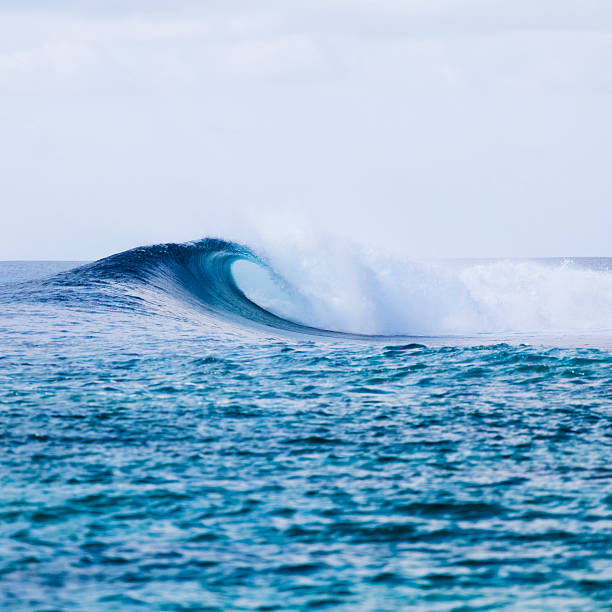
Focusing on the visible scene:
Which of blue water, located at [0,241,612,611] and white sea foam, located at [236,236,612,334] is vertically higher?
white sea foam, located at [236,236,612,334]

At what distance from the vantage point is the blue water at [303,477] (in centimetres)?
501

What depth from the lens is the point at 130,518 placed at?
239 inches

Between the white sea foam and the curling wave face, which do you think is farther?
the white sea foam

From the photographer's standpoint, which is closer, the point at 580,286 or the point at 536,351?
the point at 536,351

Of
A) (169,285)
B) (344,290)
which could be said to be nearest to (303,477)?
(169,285)

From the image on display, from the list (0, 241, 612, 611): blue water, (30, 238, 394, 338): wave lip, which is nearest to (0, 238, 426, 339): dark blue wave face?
(30, 238, 394, 338): wave lip

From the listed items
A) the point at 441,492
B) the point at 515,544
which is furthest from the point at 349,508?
the point at 515,544

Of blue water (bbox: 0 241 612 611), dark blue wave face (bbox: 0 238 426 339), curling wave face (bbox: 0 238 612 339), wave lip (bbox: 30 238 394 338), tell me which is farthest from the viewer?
curling wave face (bbox: 0 238 612 339)

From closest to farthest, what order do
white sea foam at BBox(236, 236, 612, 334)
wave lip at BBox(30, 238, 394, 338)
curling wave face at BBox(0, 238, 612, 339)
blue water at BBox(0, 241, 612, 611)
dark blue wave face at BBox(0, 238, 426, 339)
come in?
1. blue water at BBox(0, 241, 612, 611)
2. dark blue wave face at BBox(0, 238, 426, 339)
3. wave lip at BBox(30, 238, 394, 338)
4. curling wave face at BBox(0, 238, 612, 339)
5. white sea foam at BBox(236, 236, 612, 334)

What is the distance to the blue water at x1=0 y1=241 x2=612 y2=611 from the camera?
5.01m

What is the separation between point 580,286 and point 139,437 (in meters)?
23.0

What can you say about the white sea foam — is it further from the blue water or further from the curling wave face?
the blue water

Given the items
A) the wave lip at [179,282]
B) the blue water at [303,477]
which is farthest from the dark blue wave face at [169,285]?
the blue water at [303,477]

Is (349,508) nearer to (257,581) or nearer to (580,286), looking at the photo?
(257,581)
